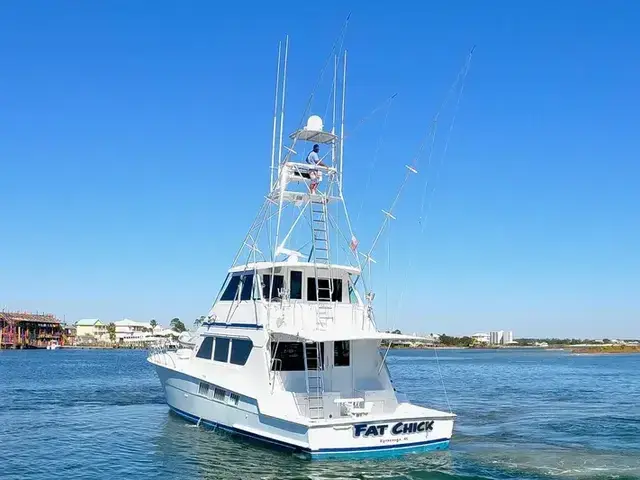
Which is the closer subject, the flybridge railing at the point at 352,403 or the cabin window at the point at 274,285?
the flybridge railing at the point at 352,403

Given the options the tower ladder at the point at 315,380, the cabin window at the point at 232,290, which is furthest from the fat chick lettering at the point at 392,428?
the cabin window at the point at 232,290

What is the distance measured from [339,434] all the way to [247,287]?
6.30 m

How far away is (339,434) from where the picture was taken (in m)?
16.0

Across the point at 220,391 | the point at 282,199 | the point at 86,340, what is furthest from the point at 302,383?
the point at 86,340

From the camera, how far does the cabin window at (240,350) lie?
63.1 ft

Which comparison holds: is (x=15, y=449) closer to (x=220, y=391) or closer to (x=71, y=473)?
(x=71, y=473)

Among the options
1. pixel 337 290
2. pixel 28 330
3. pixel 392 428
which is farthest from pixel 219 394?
pixel 28 330

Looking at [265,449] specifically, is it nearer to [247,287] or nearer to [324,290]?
[324,290]

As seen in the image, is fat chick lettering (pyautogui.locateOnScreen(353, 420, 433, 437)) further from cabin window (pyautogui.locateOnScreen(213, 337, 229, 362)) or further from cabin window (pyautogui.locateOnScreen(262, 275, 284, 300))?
cabin window (pyautogui.locateOnScreen(213, 337, 229, 362))

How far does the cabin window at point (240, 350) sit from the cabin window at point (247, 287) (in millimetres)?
1384

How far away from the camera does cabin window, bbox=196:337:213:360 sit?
71.4 feet

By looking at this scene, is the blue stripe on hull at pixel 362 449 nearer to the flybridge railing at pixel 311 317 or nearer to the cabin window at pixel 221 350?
the cabin window at pixel 221 350

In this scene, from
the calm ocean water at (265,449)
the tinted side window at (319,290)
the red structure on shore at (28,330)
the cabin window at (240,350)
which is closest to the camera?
the calm ocean water at (265,449)

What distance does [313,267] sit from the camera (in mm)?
19500
